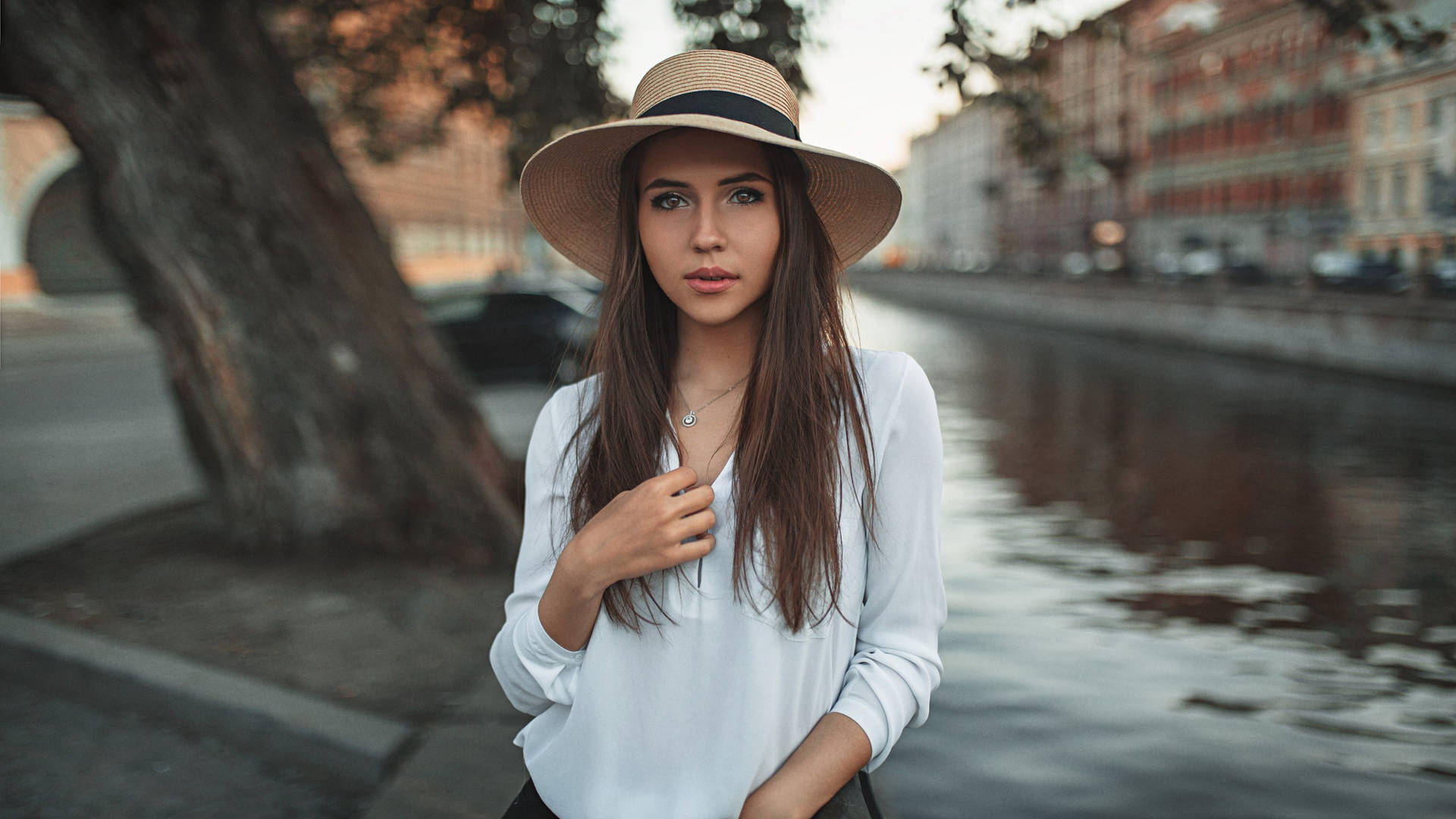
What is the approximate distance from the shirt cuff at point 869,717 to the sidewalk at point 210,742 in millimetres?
1980

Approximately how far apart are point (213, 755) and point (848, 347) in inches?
123

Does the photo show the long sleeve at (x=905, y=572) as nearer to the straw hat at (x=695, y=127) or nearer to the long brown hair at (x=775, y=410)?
the long brown hair at (x=775, y=410)

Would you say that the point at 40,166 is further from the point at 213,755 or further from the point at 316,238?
the point at 213,755

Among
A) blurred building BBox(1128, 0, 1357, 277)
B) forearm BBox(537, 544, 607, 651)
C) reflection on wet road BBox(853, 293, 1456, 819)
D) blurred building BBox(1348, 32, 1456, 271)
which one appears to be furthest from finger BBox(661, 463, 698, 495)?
blurred building BBox(1128, 0, 1357, 277)

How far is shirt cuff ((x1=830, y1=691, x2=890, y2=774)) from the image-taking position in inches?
59.7

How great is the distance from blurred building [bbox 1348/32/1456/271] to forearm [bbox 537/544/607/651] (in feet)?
38.4

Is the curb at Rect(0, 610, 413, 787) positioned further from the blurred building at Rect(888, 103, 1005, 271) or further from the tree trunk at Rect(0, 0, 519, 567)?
the blurred building at Rect(888, 103, 1005, 271)

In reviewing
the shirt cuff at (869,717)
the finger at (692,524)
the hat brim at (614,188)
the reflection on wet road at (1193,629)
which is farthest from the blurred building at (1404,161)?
the finger at (692,524)

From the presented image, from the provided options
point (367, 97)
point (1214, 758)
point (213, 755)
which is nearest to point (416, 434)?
point (213, 755)

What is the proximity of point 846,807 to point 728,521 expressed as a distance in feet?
1.35

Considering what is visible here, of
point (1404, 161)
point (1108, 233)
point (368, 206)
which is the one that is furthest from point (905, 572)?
point (1108, 233)

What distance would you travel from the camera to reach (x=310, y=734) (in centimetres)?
374

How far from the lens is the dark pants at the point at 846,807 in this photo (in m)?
1.52

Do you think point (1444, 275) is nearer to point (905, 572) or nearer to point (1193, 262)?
point (905, 572)
